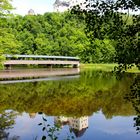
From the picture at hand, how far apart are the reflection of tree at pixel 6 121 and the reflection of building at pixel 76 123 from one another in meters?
2.53

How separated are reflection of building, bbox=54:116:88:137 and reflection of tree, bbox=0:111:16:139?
8.29 feet

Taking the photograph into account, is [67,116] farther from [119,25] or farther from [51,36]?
[51,36]

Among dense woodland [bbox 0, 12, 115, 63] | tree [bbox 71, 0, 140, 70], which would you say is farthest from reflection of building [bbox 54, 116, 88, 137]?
dense woodland [bbox 0, 12, 115, 63]

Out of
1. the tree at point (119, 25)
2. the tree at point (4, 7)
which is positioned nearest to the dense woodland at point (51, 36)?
the tree at point (4, 7)

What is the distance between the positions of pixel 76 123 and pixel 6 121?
3.70 meters

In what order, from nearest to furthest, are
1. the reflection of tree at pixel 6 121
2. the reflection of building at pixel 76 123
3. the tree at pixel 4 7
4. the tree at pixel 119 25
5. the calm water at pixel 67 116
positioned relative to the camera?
the tree at pixel 119 25, the reflection of tree at pixel 6 121, the calm water at pixel 67 116, the reflection of building at pixel 76 123, the tree at pixel 4 7

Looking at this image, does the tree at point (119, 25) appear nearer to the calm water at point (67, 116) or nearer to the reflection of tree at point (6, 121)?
the calm water at point (67, 116)

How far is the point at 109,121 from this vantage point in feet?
68.2

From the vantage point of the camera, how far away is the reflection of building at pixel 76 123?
56.5 feet

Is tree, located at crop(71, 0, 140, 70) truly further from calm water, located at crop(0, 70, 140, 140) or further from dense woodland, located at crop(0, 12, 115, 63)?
dense woodland, located at crop(0, 12, 115, 63)

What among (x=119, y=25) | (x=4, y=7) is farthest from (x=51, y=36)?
(x=119, y=25)

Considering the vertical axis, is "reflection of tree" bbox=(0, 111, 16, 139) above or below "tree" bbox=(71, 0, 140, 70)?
below

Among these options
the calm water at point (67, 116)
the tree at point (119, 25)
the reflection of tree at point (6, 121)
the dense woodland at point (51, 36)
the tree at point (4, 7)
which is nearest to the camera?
the tree at point (119, 25)

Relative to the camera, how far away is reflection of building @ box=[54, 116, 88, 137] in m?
17.2
